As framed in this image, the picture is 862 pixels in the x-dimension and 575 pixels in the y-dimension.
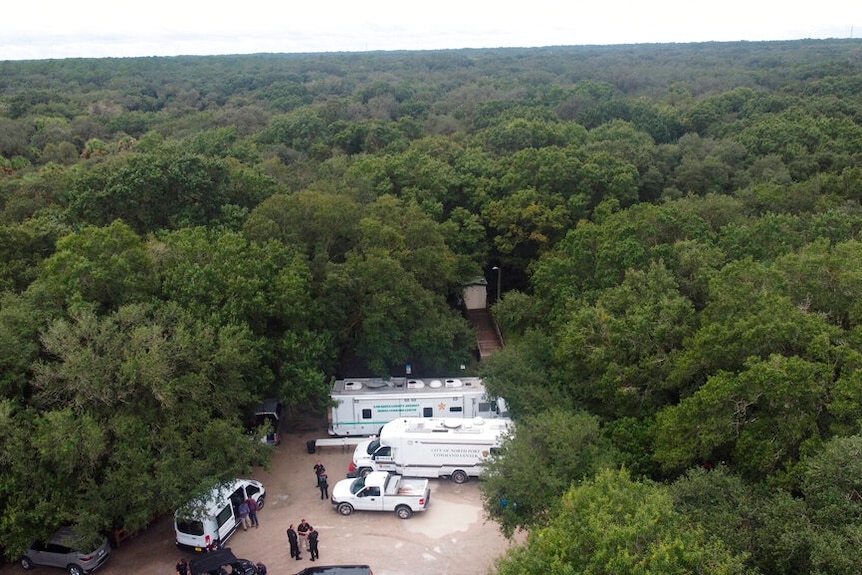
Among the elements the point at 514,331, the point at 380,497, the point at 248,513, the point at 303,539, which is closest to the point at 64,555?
the point at 248,513

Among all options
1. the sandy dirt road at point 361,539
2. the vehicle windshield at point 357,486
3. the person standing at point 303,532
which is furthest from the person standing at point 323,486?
the person standing at point 303,532

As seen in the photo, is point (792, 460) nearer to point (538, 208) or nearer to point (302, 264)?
point (302, 264)

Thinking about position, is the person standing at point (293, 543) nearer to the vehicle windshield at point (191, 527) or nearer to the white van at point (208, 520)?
the white van at point (208, 520)

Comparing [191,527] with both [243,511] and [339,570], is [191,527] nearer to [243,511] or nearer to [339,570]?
[243,511]

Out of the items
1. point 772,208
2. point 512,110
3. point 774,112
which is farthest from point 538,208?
point 774,112

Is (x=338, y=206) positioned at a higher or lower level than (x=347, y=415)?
higher
